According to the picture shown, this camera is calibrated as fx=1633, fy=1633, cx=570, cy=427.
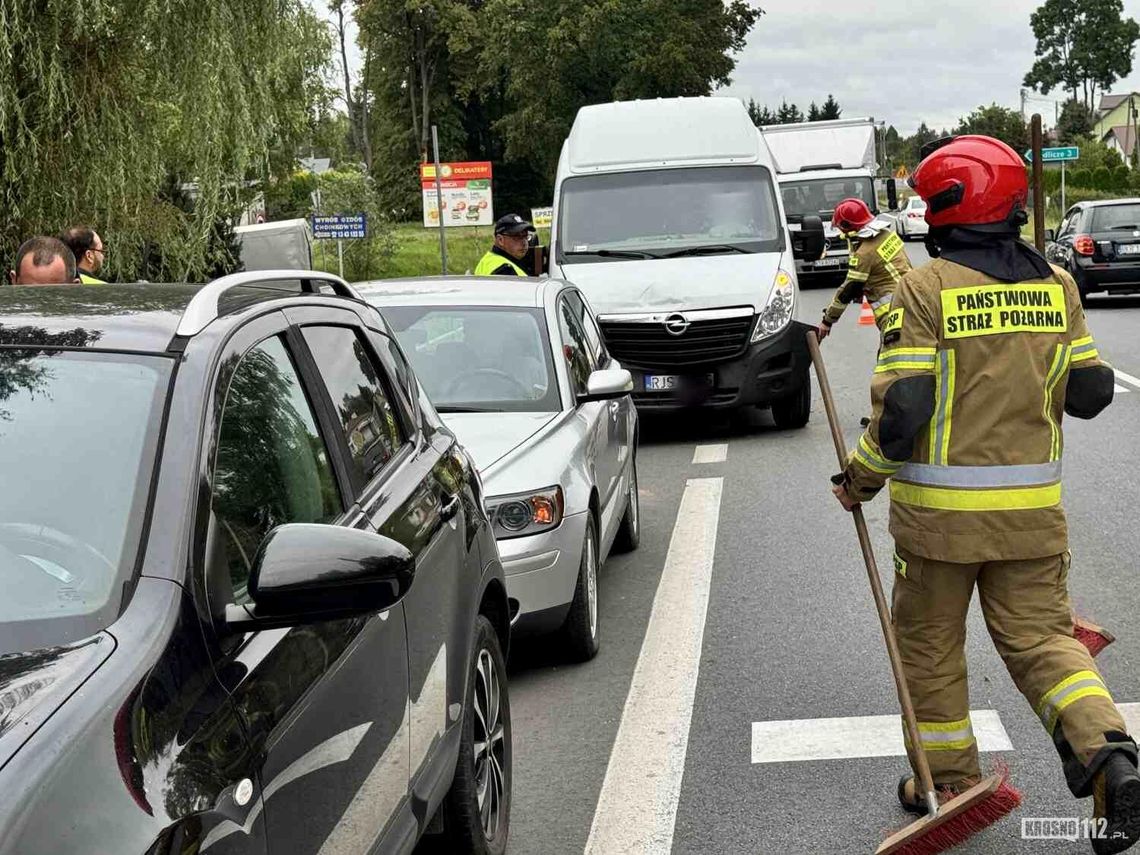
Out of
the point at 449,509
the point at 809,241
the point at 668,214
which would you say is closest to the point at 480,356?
the point at 449,509

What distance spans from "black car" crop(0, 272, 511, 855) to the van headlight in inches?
377

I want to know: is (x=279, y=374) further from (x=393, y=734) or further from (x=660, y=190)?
(x=660, y=190)

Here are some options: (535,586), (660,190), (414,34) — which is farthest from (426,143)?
(535,586)

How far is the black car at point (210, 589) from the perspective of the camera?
228 cm

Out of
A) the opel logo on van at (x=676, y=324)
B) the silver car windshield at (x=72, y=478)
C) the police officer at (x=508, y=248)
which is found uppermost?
the silver car windshield at (x=72, y=478)

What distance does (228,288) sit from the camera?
349cm

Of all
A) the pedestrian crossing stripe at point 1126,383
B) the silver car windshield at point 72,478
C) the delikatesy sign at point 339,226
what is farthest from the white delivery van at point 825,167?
the silver car windshield at point 72,478

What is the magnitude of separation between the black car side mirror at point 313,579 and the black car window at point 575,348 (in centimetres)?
510

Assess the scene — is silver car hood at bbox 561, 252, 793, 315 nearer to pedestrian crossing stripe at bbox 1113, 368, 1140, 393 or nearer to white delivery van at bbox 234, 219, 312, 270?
pedestrian crossing stripe at bbox 1113, 368, 1140, 393

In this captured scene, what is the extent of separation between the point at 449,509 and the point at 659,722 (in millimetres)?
1908

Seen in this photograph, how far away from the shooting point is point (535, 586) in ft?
20.7

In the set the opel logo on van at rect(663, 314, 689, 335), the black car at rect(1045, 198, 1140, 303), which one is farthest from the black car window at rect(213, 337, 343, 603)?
the black car at rect(1045, 198, 1140, 303)

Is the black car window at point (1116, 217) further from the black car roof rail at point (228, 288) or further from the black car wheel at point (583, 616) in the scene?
the black car roof rail at point (228, 288)

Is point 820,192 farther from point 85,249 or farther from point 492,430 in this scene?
point 492,430
